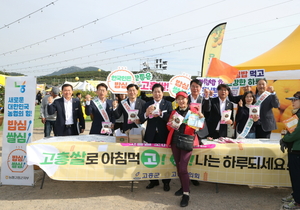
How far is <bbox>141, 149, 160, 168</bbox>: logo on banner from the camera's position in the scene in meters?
3.51

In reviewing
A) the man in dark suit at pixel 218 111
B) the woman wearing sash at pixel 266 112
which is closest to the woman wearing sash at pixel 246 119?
the woman wearing sash at pixel 266 112

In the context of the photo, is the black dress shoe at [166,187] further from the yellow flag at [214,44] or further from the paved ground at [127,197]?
the yellow flag at [214,44]

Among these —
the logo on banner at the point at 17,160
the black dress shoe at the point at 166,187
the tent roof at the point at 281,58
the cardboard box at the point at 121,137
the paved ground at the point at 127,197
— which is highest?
the tent roof at the point at 281,58

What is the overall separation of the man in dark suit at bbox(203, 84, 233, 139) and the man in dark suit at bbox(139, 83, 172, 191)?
88cm

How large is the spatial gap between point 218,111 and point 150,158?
147 centimetres

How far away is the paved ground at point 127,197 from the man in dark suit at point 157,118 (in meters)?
0.37

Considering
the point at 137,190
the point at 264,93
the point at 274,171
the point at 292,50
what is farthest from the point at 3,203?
the point at 292,50

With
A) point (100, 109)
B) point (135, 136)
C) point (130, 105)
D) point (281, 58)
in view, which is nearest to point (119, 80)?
point (100, 109)

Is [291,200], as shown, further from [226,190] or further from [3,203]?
[3,203]

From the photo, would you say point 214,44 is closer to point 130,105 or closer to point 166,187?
point 130,105

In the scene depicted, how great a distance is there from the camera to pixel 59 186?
3732mm

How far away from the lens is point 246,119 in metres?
4.16

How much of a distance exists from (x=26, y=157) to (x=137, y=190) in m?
1.83

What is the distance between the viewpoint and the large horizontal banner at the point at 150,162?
339 centimetres
